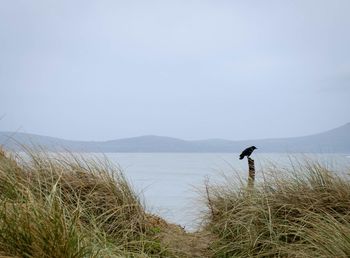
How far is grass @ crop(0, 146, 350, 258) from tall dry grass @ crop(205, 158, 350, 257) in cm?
A: 1

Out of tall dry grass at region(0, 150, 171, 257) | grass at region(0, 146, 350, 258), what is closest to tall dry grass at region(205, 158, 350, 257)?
grass at region(0, 146, 350, 258)

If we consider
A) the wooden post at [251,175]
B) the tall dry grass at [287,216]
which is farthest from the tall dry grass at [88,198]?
the wooden post at [251,175]

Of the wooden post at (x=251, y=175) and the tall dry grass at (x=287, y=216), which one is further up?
the wooden post at (x=251, y=175)

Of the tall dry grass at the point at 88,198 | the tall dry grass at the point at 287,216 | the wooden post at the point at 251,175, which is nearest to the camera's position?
the tall dry grass at the point at 88,198

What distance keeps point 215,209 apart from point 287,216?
135 cm

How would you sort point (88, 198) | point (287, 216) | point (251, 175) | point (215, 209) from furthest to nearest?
point (251, 175) < point (215, 209) < point (88, 198) < point (287, 216)

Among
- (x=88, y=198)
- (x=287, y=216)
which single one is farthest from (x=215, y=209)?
(x=88, y=198)

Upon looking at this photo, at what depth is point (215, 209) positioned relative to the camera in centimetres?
662

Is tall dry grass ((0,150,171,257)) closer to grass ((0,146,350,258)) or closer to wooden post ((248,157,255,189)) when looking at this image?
grass ((0,146,350,258))

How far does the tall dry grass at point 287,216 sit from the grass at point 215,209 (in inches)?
0.4

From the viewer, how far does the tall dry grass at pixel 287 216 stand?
472cm

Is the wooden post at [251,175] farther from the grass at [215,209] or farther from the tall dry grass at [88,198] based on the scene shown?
the tall dry grass at [88,198]

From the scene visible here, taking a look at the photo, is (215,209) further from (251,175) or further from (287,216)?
(287,216)

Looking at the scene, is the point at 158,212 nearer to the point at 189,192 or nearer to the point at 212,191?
the point at 189,192
